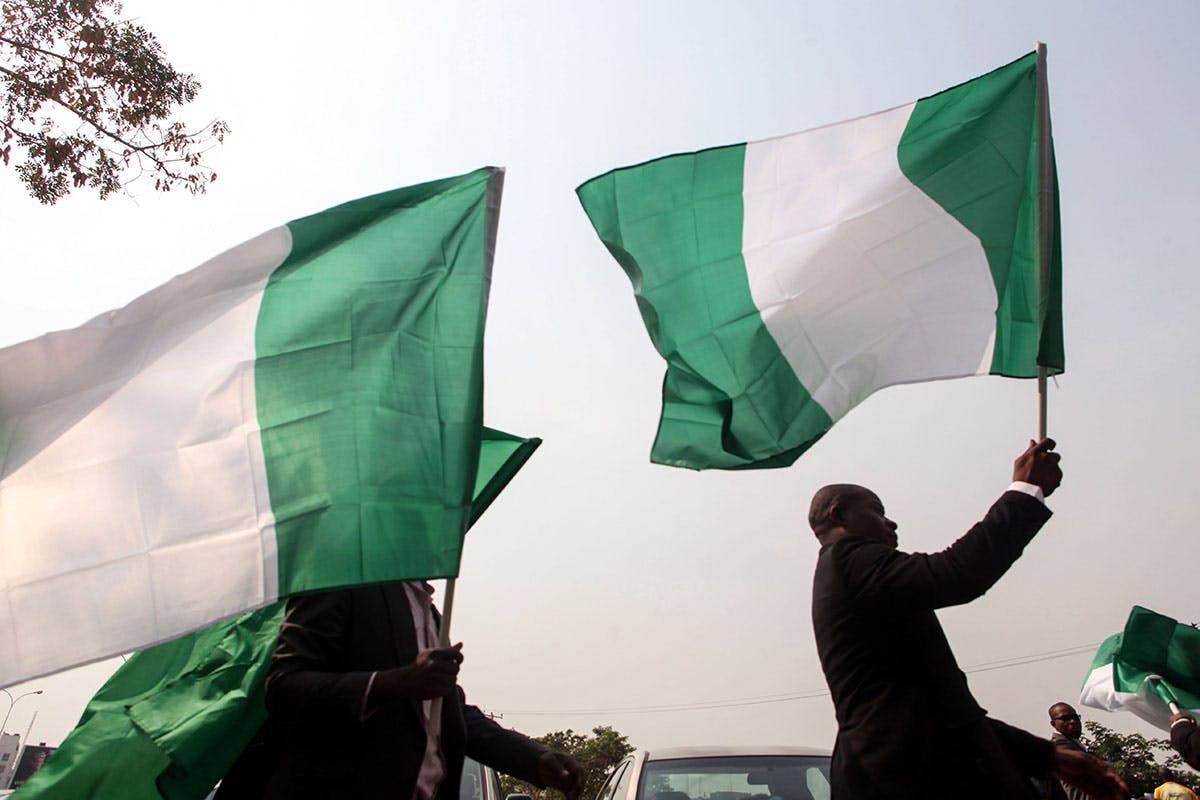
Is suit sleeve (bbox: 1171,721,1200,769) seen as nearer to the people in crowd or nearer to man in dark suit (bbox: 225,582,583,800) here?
man in dark suit (bbox: 225,582,583,800)

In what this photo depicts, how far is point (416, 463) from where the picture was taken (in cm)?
324

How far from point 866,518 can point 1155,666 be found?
12.3 ft

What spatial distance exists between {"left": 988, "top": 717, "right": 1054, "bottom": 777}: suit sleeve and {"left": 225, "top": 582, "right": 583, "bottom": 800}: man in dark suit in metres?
1.66

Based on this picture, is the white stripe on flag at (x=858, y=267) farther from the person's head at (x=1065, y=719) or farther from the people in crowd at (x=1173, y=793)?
the people in crowd at (x=1173, y=793)

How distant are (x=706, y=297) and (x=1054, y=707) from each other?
5681mm

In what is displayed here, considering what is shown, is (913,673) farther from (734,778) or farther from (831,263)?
(734,778)

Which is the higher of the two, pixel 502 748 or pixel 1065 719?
pixel 502 748

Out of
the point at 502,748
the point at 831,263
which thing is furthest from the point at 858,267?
the point at 502,748

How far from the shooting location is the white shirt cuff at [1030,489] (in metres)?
3.02

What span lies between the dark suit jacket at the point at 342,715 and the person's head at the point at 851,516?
53.0 inches

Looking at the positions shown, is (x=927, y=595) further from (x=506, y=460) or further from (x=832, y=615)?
(x=506, y=460)

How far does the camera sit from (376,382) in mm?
3398

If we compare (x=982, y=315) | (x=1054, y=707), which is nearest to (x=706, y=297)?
(x=982, y=315)

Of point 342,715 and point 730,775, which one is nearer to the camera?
point 342,715
